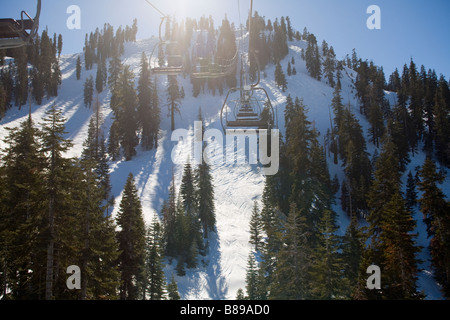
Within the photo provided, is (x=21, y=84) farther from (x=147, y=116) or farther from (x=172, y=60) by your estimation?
(x=172, y=60)

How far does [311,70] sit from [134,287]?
310 ft

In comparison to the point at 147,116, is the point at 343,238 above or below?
below

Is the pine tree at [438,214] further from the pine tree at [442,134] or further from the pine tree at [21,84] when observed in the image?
the pine tree at [21,84]

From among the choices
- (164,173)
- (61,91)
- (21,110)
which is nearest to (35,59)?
(61,91)

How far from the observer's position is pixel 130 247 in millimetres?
24078

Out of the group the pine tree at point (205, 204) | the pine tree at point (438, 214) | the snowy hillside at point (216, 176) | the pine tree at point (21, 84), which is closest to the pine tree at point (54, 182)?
the snowy hillside at point (216, 176)

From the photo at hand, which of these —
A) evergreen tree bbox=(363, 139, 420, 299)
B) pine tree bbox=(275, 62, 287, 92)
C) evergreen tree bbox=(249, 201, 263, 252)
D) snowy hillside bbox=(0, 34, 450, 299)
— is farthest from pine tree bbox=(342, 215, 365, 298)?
pine tree bbox=(275, 62, 287, 92)

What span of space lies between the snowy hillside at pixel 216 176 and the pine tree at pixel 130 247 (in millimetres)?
7058

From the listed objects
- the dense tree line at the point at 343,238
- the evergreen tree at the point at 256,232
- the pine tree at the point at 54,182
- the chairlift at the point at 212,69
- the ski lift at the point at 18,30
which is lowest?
the evergreen tree at the point at 256,232

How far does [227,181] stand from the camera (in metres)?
50.0

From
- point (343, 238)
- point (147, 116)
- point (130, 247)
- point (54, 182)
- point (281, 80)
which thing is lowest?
point (130, 247)

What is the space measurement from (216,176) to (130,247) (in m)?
28.3

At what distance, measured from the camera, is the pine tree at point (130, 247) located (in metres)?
23.7

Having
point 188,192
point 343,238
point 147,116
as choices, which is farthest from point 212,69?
point 147,116
